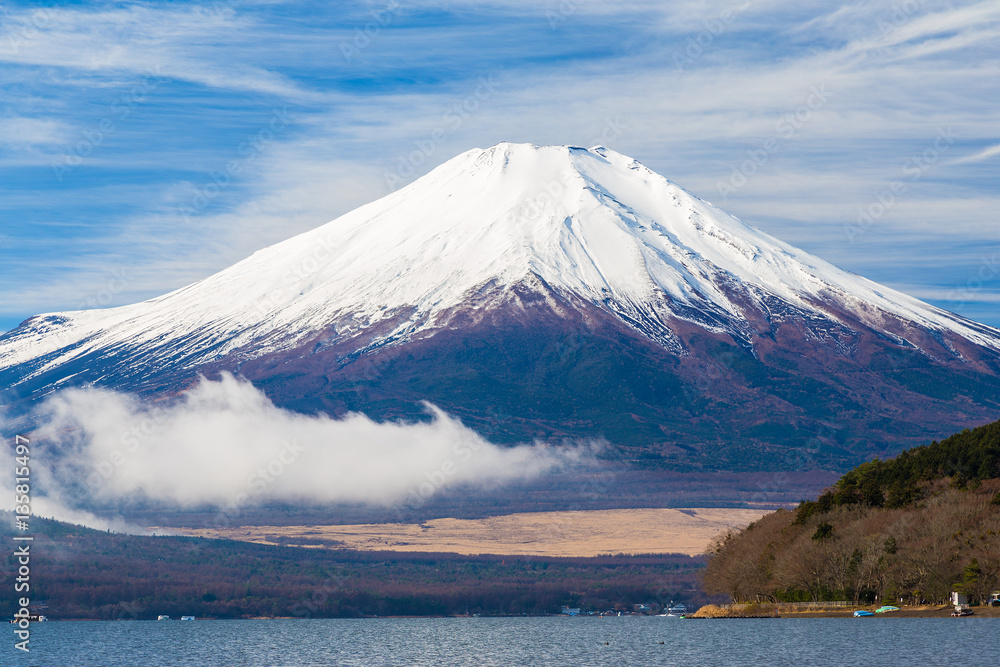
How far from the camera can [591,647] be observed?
130750 millimetres

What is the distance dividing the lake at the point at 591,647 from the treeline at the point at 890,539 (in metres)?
4.22

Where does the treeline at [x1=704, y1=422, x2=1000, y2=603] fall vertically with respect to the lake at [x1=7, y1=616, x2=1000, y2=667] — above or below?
above

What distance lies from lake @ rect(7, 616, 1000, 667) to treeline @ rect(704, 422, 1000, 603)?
4.22 meters

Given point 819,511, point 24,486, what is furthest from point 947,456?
point 24,486

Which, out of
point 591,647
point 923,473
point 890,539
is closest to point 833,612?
point 890,539

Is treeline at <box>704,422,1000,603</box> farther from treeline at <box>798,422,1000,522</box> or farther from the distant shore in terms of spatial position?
the distant shore

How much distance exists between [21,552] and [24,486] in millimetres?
11154

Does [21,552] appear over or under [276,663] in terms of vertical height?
over

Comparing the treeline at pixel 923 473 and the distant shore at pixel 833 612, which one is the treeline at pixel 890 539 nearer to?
the treeline at pixel 923 473

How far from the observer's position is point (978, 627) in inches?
4210

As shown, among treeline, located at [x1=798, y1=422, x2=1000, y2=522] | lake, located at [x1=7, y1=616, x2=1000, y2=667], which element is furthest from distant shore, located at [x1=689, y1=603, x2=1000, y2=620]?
treeline, located at [x1=798, y1=422, x2=1000, y2=522]

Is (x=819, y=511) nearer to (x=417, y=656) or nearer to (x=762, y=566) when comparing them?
(x=762, y=566)

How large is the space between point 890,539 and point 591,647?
1327 inches

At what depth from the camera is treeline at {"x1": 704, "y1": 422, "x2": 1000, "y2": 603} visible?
119625 mm
